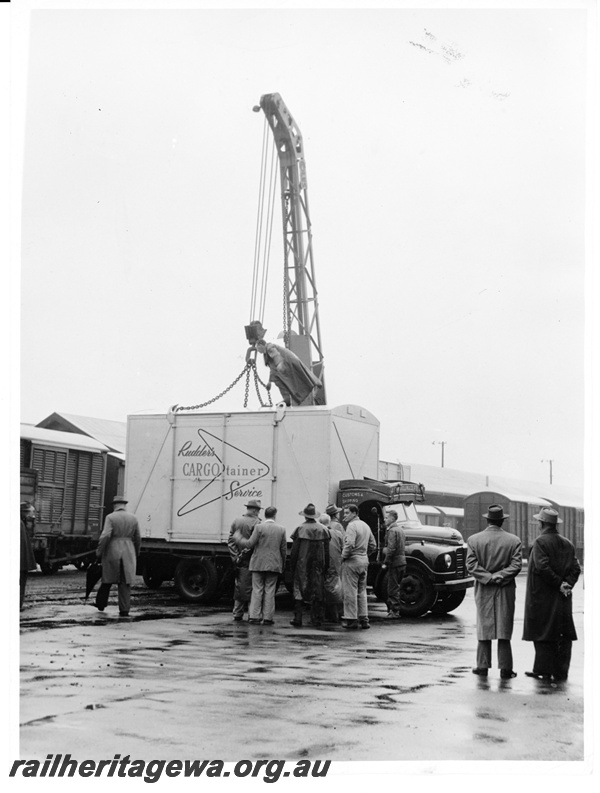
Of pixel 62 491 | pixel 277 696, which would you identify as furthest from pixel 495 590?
pixel 62 491

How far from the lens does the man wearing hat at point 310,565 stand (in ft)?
39.9

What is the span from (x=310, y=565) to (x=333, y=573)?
64cm

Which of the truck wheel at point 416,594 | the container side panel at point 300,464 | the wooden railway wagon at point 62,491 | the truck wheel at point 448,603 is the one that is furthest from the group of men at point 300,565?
the wooden railway wagon at point 62,491

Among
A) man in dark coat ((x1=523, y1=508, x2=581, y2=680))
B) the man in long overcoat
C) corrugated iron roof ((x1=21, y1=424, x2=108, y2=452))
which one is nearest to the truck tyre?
the man in long overcoat

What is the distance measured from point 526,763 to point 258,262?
52.3ft

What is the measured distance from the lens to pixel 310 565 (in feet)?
40.2

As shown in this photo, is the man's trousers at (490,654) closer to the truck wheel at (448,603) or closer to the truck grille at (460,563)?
the truck grille at (460,563)

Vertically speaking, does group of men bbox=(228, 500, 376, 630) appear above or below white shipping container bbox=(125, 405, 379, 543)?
below

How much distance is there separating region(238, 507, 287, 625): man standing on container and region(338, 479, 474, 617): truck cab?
8.44ft

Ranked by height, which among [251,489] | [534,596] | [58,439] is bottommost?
[534,596]

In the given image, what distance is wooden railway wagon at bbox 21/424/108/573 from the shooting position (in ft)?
66.7

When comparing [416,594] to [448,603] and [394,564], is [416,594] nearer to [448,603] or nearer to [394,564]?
[394,564]

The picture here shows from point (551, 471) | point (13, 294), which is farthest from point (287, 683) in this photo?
point (551, 471)

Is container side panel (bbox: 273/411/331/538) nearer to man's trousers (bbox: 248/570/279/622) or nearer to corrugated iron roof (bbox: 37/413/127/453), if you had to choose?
man's trousers (bbox: 248/570/279/622)
